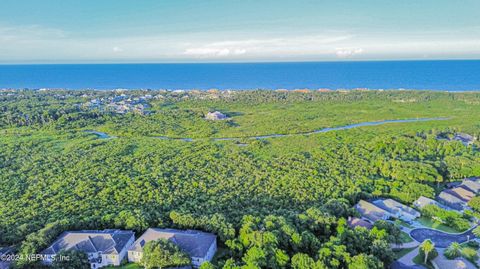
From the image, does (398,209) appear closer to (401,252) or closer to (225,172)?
(401,252)

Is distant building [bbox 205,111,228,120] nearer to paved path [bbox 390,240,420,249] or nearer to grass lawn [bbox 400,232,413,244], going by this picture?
grass lawn [bbox 400,232,413,244]

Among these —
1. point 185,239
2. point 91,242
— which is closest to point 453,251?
point 185,239

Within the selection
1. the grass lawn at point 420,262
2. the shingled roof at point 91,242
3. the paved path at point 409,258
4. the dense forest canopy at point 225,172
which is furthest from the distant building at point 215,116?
the grass lawn at point 420,262

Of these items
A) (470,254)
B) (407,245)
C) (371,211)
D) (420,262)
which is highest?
(371,211)

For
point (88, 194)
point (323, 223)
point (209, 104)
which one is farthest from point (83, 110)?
point (323, 223)

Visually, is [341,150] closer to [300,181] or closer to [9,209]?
[300,181]

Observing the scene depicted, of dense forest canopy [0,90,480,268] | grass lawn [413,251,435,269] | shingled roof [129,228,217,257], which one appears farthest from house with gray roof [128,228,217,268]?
grass lawn [413,251,435,269]
